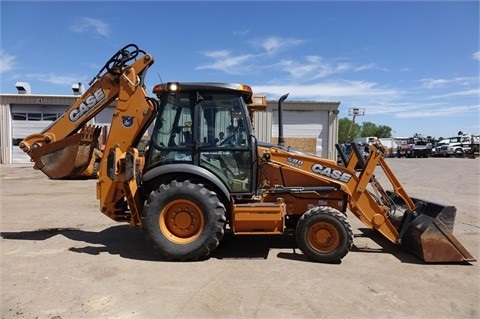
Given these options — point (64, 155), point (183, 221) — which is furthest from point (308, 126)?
point (183, 221)

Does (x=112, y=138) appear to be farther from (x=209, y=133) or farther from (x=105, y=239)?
(x=105, y=239)

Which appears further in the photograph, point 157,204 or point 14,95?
point 14,95

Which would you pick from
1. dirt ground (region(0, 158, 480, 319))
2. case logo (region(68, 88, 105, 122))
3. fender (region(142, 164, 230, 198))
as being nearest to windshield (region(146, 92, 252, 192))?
fender (region(142, 164, 230, 198))

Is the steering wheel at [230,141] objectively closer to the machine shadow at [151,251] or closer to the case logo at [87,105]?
the machine shadow at [151,251]

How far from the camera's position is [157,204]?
19.4 feet

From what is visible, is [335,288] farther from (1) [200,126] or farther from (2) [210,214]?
(1) [200,126]

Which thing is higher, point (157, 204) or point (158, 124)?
point (158, 124)

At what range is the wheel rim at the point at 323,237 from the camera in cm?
593

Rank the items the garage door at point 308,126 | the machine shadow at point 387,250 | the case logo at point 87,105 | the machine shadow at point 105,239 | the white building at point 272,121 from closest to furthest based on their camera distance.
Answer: the machine shadow at point 387,250, the machine shadow at point 105,239, the case logo at point 87,105, the white building at point 272,121, the garage door at point 308,126

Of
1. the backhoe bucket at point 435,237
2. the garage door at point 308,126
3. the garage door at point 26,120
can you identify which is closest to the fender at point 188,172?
the backhoe bucket at point 435,237

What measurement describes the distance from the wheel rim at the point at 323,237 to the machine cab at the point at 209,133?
1096 millimetres

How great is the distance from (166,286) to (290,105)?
23375mm

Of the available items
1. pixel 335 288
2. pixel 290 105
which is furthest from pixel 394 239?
pixel 290 105

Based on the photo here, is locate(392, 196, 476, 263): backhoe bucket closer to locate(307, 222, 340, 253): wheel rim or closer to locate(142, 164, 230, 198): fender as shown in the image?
locate(307, 222, 340, 253): wheel rim
